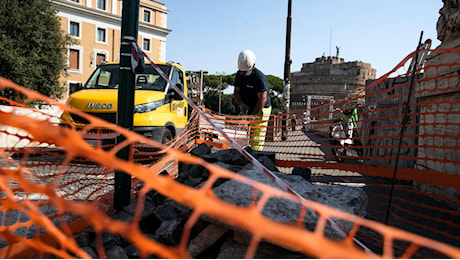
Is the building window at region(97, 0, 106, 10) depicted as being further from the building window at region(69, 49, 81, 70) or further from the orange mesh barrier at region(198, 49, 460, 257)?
the orange mesh barrier at region(198, 49, 460, 257)

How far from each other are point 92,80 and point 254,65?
383 cm

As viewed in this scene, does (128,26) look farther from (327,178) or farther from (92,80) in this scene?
(92,80)

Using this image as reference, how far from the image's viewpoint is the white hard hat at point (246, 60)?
17.5 ft

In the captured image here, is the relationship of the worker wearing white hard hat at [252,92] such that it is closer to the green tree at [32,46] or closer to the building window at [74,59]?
the green tree at [32,46]

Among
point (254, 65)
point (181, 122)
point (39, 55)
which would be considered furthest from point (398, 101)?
point (39, 55)

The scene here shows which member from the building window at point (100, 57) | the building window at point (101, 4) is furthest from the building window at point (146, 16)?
the building window at point (100, 57)

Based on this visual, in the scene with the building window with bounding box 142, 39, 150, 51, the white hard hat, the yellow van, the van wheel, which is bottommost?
the van wheel

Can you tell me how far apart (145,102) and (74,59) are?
34776mm

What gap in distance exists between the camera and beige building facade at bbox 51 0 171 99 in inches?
1460

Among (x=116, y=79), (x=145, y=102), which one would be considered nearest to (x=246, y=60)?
(x=145, y=102)

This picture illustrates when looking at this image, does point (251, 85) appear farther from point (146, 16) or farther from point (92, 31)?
point (146, 16)

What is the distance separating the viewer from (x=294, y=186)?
8.57 feet

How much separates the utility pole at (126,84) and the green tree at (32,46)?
880 inches

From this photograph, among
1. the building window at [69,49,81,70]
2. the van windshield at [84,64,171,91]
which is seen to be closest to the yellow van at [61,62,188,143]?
the van windshield at [84,64,171,91]
